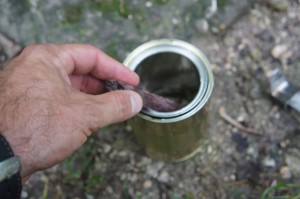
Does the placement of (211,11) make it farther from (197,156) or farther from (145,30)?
(197,156)

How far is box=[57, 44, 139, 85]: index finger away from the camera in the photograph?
1.79m

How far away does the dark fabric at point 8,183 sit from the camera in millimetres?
1387

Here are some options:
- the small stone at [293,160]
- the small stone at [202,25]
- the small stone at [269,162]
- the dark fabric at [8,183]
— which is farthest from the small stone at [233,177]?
the dark fabric at [8,183]

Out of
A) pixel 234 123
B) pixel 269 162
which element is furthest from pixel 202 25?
pixel 269 162

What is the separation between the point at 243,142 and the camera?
2.29m

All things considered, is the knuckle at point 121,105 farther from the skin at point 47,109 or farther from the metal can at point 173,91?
the metal can at point 173,91

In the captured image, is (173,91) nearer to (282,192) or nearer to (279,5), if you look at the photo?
(282,192)

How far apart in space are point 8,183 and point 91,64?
65 cm

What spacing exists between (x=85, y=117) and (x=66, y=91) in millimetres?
117

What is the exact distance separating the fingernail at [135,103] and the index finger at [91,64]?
19cm

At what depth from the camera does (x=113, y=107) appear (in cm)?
160

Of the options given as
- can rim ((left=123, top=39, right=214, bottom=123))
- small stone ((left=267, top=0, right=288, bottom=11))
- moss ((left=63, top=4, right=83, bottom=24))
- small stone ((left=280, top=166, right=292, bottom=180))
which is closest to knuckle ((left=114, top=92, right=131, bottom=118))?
can rim ((left=123, top=39, right=214, bottom=123))

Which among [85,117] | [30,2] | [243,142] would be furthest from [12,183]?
[30,2]

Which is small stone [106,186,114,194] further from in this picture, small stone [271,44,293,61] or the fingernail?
small stone [271,44,293,61]
